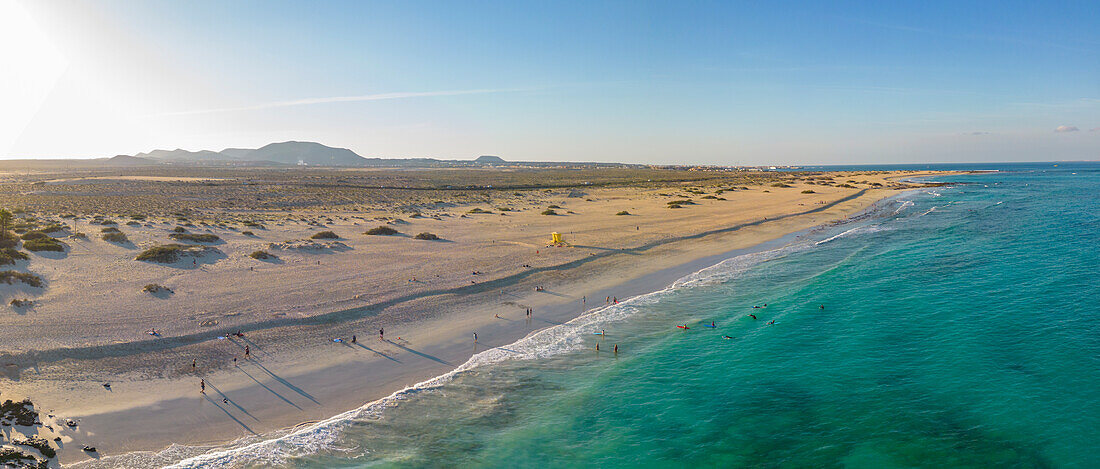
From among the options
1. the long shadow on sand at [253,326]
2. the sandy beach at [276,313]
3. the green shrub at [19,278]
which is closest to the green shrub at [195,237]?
the sandy beach at [276,313]

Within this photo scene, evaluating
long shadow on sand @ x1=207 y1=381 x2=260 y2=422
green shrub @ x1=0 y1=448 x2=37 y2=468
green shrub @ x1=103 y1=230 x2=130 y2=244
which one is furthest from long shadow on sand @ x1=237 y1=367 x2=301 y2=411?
green shrub @ x1=103 y1=230 x2=130 y2=244

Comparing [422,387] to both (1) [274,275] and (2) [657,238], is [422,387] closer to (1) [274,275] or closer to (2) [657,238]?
(1) [274,275]

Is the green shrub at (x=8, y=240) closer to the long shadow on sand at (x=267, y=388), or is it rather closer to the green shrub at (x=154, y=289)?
the green shrub at (x=154, y=289)

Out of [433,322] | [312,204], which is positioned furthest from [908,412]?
[312,204]

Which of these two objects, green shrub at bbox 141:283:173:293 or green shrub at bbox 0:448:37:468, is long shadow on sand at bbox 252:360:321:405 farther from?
green shrub at bbox 141:283:173:293

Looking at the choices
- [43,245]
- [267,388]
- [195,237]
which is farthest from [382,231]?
[267,388]

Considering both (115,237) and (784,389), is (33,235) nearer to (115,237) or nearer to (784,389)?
(115,237)
